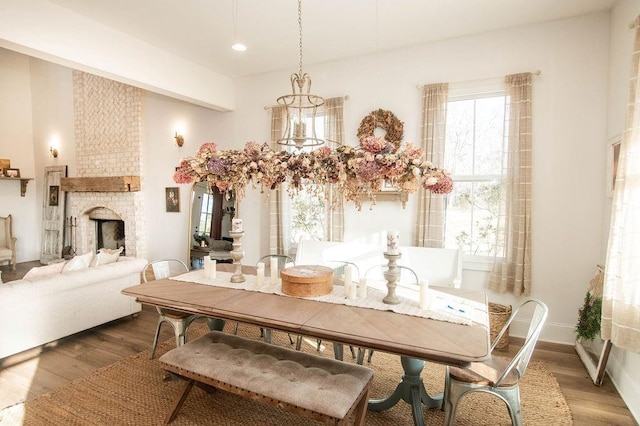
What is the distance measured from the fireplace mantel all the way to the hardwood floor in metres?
2.50

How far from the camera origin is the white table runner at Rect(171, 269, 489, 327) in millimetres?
2059

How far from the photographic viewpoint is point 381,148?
87.0 inches

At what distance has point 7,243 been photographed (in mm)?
6754

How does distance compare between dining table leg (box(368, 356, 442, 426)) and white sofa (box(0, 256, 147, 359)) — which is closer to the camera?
dining table leg (box(368, 356, 442, 426))

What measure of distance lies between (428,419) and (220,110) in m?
4.62

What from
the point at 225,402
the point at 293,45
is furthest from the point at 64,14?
the point at 225,402

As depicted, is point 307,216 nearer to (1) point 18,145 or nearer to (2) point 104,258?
(2) point 104,258

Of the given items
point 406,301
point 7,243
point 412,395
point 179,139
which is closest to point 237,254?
point 406,301

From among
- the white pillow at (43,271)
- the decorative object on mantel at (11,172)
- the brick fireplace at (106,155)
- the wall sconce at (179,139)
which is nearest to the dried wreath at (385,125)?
the wall sconce at (179,139)

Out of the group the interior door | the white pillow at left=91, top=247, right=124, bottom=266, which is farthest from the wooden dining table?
the interior door

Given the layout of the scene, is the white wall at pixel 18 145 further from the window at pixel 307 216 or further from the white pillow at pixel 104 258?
the window at pixel 307 216

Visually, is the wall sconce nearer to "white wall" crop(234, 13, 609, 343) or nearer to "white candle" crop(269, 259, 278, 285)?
"white wall" crop(234, 13, 609, 343)

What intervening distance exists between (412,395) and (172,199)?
4.79 m

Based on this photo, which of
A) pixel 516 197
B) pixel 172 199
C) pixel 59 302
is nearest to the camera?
pixel 59 302
